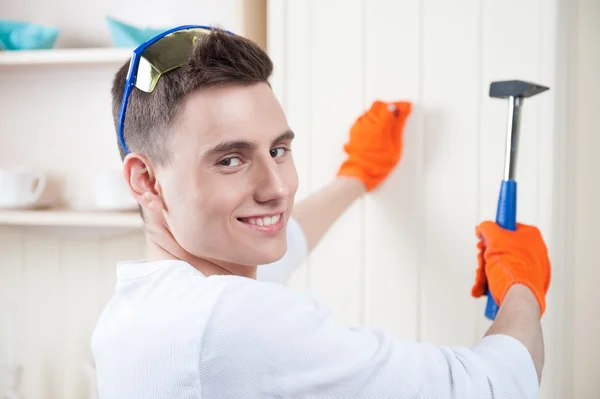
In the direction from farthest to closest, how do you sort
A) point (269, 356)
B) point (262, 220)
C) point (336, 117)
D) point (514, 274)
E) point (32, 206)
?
point (32, 206), point (336, 117), point (514, 274), point (262, 220), point (269, 356)

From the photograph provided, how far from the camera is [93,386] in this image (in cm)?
162

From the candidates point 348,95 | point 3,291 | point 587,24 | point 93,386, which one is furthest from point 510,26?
point 3,291

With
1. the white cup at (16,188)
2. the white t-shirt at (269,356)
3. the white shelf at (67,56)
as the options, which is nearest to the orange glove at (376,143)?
the white t-shirt at (269,356)

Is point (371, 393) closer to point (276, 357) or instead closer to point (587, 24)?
point (276, 357)

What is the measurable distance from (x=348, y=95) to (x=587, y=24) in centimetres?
46

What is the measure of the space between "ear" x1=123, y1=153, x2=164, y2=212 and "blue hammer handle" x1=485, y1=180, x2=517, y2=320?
559 millimetres

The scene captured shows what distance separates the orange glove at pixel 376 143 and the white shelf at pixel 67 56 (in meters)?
0.58

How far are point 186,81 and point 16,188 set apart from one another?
98 centimetres

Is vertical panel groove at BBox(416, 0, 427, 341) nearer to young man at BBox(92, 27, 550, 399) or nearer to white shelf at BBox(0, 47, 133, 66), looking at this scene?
young man at BBox(92, 27, 550, 399)

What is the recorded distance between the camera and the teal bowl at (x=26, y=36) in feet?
5.01

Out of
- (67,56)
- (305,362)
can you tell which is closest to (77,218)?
(67,56)

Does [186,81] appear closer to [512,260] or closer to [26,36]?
[512,260]

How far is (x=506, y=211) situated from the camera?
3.36ft

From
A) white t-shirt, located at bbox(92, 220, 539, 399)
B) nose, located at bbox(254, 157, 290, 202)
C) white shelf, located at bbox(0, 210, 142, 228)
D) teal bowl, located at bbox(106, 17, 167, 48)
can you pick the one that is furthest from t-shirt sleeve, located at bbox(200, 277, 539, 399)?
teal bowl, located at bbox(106, 17, 167, 48)
